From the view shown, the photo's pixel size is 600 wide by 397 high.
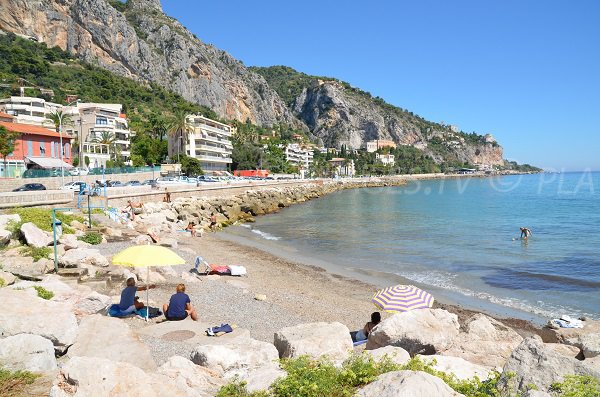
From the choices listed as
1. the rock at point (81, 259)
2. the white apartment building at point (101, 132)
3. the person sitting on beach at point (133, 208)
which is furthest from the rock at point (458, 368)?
the white apartment building at point (101, 132)

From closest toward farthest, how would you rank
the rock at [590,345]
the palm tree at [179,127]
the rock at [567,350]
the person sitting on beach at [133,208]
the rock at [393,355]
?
the rock at [393,355]
the rock at [590,345]
the rock at [567,350]
the person sitting on beach at [133,208]
the palm tree at [179,127]

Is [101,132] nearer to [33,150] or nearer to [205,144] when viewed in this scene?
[205,144]

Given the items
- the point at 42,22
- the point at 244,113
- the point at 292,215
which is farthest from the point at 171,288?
the point at 244,113

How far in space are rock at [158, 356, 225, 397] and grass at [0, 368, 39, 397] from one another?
172cm

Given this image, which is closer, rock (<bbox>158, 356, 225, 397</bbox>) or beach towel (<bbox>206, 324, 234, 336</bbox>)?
rock (<bbox>158, 356, 225, 397</bbox>)

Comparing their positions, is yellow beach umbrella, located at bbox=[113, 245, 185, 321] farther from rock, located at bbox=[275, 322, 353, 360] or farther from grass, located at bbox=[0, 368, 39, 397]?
grass, located at bbox=[0, 368, 39, 397]

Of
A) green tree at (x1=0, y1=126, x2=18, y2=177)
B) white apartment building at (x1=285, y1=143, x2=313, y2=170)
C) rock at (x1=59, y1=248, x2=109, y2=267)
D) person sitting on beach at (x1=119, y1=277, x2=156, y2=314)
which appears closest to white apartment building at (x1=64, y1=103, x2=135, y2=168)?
green tree at (x1=0, y1=126, x2=18, y2=177)

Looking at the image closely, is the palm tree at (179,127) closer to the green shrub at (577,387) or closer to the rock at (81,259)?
the rock at (81,259)

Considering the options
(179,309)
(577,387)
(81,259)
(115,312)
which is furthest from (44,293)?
(577,387)

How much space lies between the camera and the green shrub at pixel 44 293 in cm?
958

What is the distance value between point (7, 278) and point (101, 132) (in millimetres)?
74086

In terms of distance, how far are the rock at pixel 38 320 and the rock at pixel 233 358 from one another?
2.26 meters

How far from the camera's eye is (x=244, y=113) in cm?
19388

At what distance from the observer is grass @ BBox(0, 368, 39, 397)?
17.6ft
